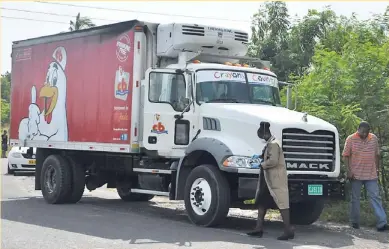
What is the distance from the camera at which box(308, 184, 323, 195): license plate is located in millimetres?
10190

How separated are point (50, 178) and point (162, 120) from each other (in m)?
4.07

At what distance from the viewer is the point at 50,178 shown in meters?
14.5

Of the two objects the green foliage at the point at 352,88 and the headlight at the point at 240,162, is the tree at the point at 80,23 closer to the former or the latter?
the green foliage at the point at 352,88

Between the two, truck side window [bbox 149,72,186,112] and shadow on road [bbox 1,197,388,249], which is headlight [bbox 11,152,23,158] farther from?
truck side window [bbox 149,72,186,112]

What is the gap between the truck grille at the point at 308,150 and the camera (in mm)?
10273

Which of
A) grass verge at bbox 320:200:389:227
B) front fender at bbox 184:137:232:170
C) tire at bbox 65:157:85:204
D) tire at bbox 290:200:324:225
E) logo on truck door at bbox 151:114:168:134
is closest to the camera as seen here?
front fender at bbox 184:137:232:170

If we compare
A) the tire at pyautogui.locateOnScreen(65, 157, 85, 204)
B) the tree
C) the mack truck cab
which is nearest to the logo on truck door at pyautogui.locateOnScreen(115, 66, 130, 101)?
the mack truck cab

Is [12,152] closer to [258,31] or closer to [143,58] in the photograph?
[143,58]

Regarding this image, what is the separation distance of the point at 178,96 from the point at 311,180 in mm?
2927

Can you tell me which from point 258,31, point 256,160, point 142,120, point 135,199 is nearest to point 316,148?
point 256,160

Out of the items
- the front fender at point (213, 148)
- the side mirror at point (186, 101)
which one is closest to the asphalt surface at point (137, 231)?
the front fender at point (213, 148)

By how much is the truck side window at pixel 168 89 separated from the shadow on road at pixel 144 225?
2.18 meters

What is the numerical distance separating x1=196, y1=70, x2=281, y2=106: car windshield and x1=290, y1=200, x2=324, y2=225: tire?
201 centimetres

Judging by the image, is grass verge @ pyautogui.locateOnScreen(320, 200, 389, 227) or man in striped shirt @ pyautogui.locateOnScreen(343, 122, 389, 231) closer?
man in striped shirt @ pyautogui.locateOnScreen(343, 122, 389, 231)
